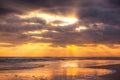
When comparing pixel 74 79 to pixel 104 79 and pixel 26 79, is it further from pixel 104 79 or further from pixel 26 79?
pixel 26 79

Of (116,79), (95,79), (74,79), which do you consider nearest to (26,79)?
(74,79)

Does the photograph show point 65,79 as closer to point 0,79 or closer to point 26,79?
point 26,79

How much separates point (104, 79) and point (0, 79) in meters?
11.5

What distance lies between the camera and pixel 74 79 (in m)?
30.9

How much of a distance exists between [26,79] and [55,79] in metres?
3.18

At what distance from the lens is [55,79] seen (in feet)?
101

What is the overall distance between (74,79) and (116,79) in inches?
186

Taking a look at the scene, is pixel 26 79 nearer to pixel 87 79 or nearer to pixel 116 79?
pixel 87 79

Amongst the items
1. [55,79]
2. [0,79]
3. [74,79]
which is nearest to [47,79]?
[55,79]

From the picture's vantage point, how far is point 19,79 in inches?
1227

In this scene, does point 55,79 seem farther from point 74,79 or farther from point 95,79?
point 95,79

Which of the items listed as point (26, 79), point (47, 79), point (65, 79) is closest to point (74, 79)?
point (65, 79)

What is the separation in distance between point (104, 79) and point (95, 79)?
41.4 inches

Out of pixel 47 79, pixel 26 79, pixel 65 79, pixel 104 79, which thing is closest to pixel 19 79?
pixel 26 79
